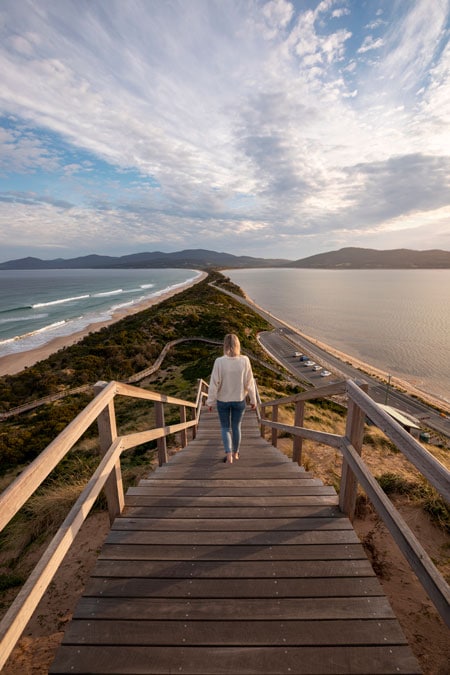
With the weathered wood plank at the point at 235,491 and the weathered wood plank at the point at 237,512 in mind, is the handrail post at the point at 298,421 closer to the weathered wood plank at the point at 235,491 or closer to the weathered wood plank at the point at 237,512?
the weathered wood plank at the point at 235,491

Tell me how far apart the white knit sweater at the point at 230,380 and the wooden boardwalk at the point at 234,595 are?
1420 mm

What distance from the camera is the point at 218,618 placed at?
1.87 m

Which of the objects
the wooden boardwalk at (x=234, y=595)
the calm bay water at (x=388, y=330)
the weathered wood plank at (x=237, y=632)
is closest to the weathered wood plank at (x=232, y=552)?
the wooden boardwalk at (x=234, y=595)

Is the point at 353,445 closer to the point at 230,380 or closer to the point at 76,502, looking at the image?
the point at 230,380

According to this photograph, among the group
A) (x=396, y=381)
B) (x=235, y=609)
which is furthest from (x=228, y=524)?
(x=396, y=381)

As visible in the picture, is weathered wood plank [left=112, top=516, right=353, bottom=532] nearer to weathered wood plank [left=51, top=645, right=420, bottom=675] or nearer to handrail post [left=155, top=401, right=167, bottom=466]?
weathered wood plank [left=51, top=645, right=420, bottom=675]

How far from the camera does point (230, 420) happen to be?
15.2 ft

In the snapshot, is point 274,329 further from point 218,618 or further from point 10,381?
point 218,618

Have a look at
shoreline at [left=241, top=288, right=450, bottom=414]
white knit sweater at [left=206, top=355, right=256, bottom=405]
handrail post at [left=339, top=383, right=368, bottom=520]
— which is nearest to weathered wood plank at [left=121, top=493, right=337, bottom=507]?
handrail post at [left=339, top=383, right=368, bottom=520]

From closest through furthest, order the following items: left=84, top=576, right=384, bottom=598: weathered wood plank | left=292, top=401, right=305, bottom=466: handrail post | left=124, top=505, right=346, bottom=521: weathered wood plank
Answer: left=84, top=576, right=384, bottom=598: weathered wood plank < left=124, top=505, right=346, bottom=521: weathered wood plank < left=292, top=401, right=305, bottom=466: handrail post

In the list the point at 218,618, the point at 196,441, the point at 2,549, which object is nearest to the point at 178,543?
the point at 218,618

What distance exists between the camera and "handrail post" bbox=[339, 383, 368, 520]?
2.73 meters

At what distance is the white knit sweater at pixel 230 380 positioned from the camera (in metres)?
4.34

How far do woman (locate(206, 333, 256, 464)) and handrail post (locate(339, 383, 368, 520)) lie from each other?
1727mm
